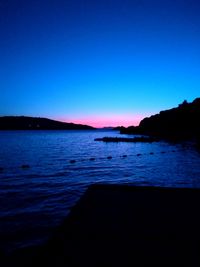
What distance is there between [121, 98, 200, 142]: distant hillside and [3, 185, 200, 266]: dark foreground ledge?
118592 mm

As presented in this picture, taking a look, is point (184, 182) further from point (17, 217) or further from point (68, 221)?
point (68, 221)

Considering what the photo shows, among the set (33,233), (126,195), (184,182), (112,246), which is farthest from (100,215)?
(184,182)

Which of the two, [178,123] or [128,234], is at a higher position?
[178,123]

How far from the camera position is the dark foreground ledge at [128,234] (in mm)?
4461

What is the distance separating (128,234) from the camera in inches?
219

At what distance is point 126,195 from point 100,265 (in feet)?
17.1

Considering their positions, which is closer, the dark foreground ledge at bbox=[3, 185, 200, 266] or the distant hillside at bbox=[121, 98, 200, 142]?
the dark foreground ledge at bbox=[3, 185, 200, 266]

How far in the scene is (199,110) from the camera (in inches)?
5192

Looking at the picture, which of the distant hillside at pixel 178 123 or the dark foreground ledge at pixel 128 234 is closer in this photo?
the dark foreground ledge at pixel 128 234

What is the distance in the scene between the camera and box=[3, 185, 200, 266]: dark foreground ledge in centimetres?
446

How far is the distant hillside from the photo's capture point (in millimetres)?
130950

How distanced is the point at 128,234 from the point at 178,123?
148 meters

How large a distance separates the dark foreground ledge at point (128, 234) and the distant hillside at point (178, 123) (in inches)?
4669

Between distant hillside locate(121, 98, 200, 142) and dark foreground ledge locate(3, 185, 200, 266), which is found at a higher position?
distant hillside locate(121, 98, 200, 142)
